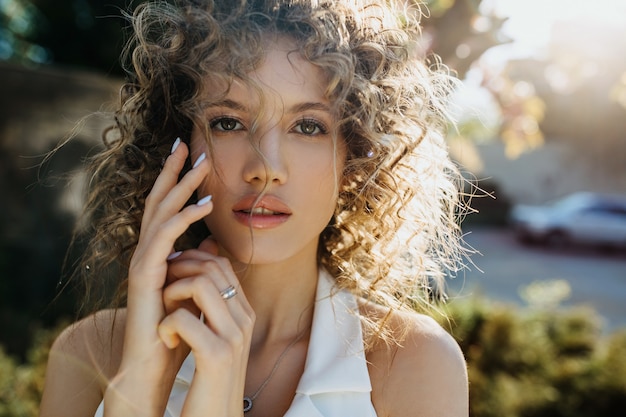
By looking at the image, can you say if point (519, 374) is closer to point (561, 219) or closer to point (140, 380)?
point (140, 380)

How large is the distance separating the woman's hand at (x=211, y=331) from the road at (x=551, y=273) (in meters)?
10.2

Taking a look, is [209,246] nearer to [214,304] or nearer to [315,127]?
[214,304]

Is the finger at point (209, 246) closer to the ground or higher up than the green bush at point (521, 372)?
higher up

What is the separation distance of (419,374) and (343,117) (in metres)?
0.79

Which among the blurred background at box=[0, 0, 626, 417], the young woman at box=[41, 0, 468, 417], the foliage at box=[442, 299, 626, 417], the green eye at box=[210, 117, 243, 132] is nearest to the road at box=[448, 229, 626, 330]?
the blurred background at box=[0, 0, 626, 417]

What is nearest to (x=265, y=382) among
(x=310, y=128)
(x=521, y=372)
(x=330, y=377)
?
(x=330, y=377)

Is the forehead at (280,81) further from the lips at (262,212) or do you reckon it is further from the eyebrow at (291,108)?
the lips at (262,212)

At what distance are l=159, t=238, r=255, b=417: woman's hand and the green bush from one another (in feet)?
8.09

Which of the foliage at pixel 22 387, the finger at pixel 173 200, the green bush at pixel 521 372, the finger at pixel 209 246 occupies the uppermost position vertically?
the finger at pixel 173 200

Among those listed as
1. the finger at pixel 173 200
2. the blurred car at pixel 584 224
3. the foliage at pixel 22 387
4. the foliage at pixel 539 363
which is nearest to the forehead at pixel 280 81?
the finger at pixel 173 200

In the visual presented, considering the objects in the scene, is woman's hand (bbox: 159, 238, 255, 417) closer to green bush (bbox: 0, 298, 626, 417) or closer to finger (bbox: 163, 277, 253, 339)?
finger (bbox: 163, 277, 253, 339)

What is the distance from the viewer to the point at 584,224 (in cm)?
1850

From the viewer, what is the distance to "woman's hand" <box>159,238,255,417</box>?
5.42ft

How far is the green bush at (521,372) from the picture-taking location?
4.56 meters
